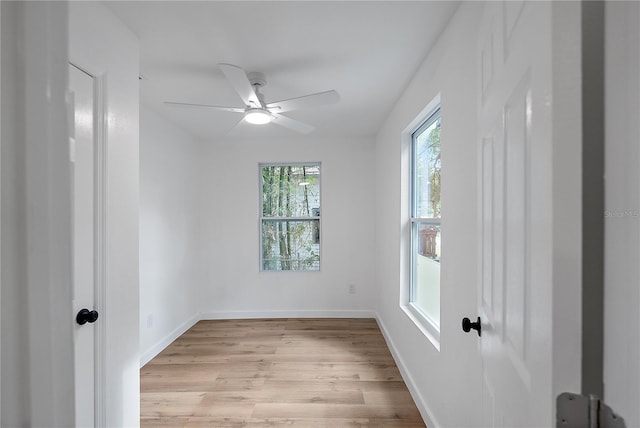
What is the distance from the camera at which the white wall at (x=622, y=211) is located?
44 cm

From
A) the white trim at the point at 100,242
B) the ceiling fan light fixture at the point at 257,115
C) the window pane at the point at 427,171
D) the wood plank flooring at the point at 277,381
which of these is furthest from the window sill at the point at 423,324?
the ceiling fan light fixture at the point at 257,115

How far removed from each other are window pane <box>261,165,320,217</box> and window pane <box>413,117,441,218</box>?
1.63 m

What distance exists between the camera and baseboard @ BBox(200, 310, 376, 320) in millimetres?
3699

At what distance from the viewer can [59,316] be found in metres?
0.30

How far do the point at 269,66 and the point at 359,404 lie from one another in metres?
2.40

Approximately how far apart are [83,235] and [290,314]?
2.85 metres

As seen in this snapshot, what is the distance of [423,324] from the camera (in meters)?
2.04

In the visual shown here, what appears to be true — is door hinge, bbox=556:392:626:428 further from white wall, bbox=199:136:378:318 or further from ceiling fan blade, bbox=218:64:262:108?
white wall, bbox=199:136:378:318

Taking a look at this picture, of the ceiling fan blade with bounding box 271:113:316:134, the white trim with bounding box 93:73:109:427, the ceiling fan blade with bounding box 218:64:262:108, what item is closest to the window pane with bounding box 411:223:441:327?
the ceiling fan blade with bounding box 271:113:316:134

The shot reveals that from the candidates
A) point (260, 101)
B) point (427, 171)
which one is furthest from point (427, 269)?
point (260, 101)

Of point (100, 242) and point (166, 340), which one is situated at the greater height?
point (100, 242)

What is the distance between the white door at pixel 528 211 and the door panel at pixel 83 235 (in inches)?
60.9

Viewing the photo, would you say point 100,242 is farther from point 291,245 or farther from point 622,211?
point 291,245

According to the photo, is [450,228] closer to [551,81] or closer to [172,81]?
[551,81]
